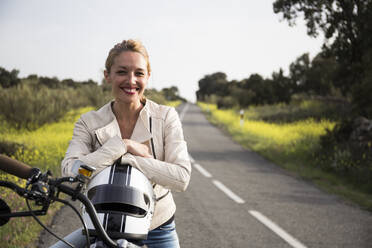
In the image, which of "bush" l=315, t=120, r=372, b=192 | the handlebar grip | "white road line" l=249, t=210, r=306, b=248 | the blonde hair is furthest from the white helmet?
"bush" l=315, t=120, r=372, b=192

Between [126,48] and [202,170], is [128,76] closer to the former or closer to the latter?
[126,48]

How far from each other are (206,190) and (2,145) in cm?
436

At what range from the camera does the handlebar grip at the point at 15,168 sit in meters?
1.20

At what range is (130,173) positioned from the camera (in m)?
1.59

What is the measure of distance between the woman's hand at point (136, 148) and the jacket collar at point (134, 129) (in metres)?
0.10

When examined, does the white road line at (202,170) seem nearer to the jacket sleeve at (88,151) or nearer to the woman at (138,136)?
the woman at (138,136)

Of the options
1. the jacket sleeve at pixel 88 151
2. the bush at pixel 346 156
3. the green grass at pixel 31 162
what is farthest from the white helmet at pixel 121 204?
the bush at pixel 346 156

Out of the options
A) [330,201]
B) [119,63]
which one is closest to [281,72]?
[330,201]

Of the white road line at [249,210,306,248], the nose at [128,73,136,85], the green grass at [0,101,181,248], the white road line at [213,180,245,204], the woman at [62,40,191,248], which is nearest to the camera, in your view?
the woman at [62,40,191,248]

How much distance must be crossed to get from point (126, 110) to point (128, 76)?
0.23m

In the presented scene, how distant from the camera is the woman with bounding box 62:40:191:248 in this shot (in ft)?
5.78

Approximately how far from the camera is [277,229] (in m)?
5.17

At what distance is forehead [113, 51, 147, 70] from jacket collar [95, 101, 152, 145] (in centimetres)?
25

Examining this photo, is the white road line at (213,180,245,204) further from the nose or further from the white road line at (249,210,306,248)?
the nose
